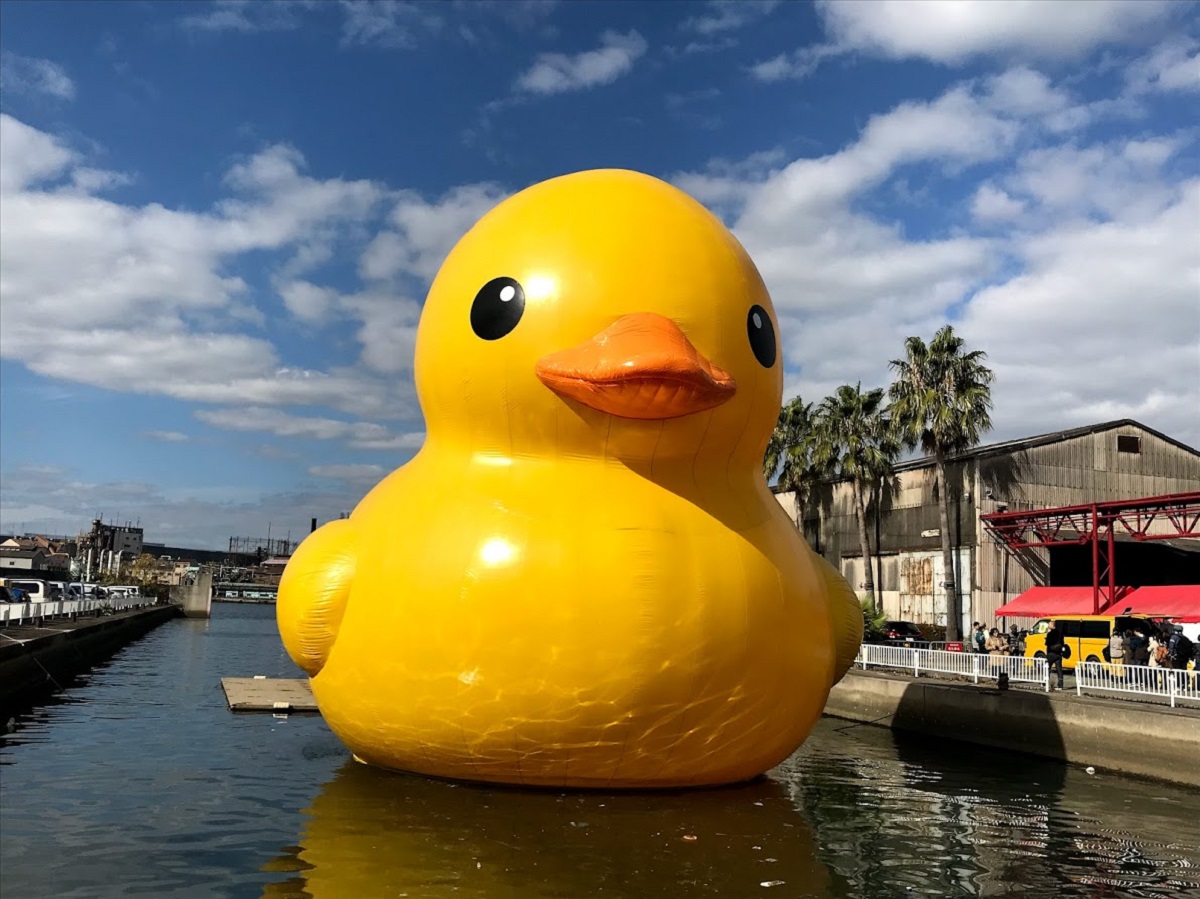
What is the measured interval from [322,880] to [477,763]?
187cm

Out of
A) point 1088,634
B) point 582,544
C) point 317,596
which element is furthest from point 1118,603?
point 317,596

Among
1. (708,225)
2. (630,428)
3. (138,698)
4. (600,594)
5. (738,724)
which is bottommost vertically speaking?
(138,698)

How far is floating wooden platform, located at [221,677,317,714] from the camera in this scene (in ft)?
49.2

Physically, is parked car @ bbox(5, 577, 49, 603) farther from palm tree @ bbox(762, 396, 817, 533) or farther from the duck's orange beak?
the duck's orange beak

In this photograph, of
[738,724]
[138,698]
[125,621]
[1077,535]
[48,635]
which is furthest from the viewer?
[125,621]

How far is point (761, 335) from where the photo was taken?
9.20 meters

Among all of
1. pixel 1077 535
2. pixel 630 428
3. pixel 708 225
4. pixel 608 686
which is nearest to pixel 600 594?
pixel 608 686

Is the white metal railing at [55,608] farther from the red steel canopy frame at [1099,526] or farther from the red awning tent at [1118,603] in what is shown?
the red steel canopy frame at [1099,526]

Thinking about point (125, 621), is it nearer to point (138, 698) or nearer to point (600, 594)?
point (138, 698)

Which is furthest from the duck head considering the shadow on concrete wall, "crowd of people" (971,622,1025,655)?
"crowd of people" (971,622,1025,655)

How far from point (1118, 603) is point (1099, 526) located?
417cm

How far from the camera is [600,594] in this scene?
308 inches

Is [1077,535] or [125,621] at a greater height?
[1077,535]

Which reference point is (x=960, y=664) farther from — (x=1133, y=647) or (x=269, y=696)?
(x=269, y=696)
